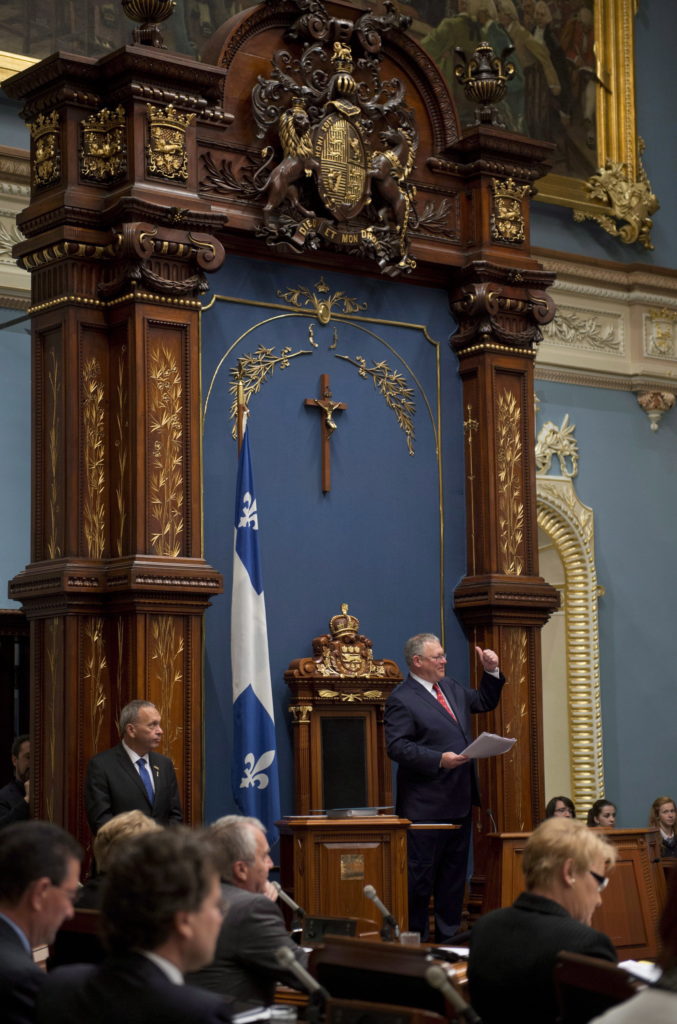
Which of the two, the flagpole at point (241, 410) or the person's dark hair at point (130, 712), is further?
the flagpole at point (241, 410)

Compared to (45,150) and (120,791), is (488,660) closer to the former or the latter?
(120,791)

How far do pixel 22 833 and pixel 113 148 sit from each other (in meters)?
4.51

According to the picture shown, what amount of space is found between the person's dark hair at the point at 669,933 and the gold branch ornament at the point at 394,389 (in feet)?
18.1

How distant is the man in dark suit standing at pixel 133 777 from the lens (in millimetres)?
6695

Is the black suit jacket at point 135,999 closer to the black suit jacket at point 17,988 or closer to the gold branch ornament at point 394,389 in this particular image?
the black suit jacket at point 17,988

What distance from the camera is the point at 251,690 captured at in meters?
7.33

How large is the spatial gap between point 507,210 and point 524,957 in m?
5.43

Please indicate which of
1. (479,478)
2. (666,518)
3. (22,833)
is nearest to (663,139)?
(666,518)

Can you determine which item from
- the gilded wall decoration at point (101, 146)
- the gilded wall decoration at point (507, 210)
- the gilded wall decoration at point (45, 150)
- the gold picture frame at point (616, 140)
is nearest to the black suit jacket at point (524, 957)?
the gilded wall decoration at point (101, 146)

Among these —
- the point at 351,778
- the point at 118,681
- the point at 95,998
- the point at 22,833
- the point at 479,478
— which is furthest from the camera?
the point at 479,478

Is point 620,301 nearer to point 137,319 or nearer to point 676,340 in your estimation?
point 676,340

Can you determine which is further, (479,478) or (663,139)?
(663,139)

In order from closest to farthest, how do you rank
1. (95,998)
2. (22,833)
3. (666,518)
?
1. (95,998)
2. (22,833)
3. (666,518)

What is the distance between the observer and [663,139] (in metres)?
13.6
